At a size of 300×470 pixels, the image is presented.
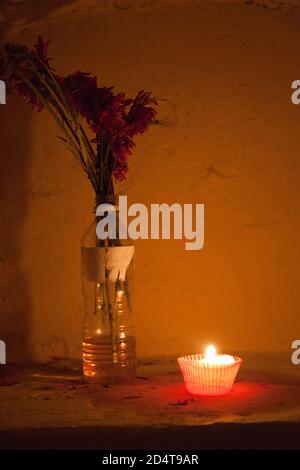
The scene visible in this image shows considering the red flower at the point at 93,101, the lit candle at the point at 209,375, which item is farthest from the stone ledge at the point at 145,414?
the red flower at the point at 93,101

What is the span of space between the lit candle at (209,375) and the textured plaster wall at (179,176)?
8.7 inches

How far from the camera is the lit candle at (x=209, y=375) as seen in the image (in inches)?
40.1

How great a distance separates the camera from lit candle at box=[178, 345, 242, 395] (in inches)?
Result: 40.1

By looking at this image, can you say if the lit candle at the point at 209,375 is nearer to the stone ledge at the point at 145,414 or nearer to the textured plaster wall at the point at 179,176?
the stone ledge at the point at 145,414

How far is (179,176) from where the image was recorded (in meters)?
1.27

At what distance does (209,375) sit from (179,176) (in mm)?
395

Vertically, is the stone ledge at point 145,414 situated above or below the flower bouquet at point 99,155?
below

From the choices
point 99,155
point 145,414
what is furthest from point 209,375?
point 99,155

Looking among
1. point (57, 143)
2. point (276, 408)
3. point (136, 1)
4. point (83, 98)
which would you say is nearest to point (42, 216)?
point (57, 143)

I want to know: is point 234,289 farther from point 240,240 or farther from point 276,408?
point 276,408

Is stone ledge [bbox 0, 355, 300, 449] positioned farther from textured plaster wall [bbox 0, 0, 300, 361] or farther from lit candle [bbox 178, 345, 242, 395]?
textured plaster wall [bbox 0, 0, 300, 361]

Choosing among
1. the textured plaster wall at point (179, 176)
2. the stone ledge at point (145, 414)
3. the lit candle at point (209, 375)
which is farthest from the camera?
the textured plaster wall at point (179, 176)

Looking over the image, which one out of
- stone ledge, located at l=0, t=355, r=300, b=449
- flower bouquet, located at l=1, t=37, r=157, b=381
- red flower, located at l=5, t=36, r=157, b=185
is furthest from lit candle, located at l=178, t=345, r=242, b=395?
red flower, located at l=5, t=36, r=157, b=185

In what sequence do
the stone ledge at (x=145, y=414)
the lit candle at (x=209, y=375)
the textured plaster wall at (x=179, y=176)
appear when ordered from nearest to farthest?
the stone ledge at (x=145, y=414) → the lit candle at (x=209, y=375) → the textured plaster wall at (x=179, y=176)
